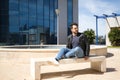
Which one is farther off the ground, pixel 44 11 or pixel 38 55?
pixel 44 11

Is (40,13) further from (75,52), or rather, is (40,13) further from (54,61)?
(54,61)

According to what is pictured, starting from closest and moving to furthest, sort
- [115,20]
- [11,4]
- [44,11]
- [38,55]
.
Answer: [38,55], [11,4], [44,11], [115,20]

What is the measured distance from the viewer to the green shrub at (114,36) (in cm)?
3563

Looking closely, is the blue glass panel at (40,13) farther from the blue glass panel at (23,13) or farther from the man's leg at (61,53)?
the man's leg at (61,53)

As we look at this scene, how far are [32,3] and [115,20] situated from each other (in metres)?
13.9

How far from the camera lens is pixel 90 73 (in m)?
8.29

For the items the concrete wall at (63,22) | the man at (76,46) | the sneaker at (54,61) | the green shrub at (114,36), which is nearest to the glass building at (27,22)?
the concrete wall at (63,22)

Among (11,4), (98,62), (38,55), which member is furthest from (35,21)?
A: (98,62)

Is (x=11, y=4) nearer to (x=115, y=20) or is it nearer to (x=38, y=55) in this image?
(x=115, y=20)

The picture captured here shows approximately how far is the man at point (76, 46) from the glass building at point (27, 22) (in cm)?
2654

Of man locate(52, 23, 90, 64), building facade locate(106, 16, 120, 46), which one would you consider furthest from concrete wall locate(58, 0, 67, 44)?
man locate(52, 23, 90, 64)

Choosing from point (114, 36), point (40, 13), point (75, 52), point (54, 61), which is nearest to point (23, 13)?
point (40, 13)

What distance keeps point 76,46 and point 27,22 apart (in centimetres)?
2721

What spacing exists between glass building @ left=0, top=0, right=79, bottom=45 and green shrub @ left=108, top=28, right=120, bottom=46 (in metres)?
8.93
